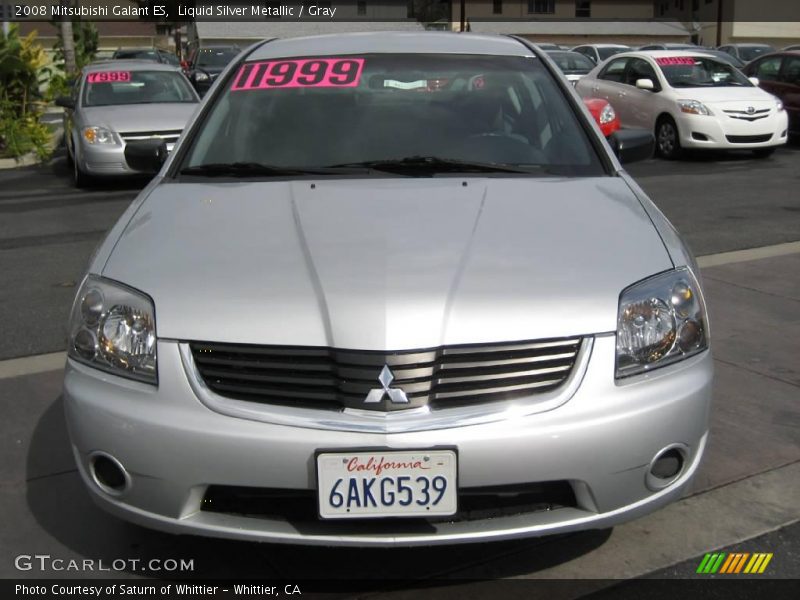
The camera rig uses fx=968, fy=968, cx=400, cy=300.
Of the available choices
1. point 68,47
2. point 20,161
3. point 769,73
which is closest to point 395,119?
point 20,161

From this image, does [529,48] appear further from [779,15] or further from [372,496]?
[779,15]

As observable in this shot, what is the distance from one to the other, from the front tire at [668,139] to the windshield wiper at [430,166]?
1022 centimetres

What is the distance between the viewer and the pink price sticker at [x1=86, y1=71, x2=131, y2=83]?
1218cm

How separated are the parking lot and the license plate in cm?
54

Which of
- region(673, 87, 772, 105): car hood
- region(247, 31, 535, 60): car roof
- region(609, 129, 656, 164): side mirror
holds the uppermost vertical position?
region(247, 31, 535, 60): car roof

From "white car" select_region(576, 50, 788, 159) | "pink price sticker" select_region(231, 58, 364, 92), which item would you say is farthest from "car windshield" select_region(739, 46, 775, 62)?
"pink price sticker" select_region(231, 58, 364, 92)

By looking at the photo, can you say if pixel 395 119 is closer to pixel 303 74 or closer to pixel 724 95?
pixel 303 74

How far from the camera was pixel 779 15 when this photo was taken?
50.2m

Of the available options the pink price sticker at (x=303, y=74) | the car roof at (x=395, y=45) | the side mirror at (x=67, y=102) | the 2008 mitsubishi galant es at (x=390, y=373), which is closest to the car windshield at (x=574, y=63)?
the side mirror at (x=67, y=102)

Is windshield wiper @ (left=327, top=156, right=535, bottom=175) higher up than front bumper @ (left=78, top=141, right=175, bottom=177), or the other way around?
windshield wiper @ (left=327, top=156, right=535, bottom=175)

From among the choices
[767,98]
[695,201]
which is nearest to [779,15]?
[767,98]

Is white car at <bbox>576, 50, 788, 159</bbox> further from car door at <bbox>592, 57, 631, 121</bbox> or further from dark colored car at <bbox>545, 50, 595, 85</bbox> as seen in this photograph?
dark colored car at <bbox>545, 50, 595, 85</bbox>

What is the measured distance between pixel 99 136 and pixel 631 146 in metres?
7.87

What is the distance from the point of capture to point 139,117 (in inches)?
435
